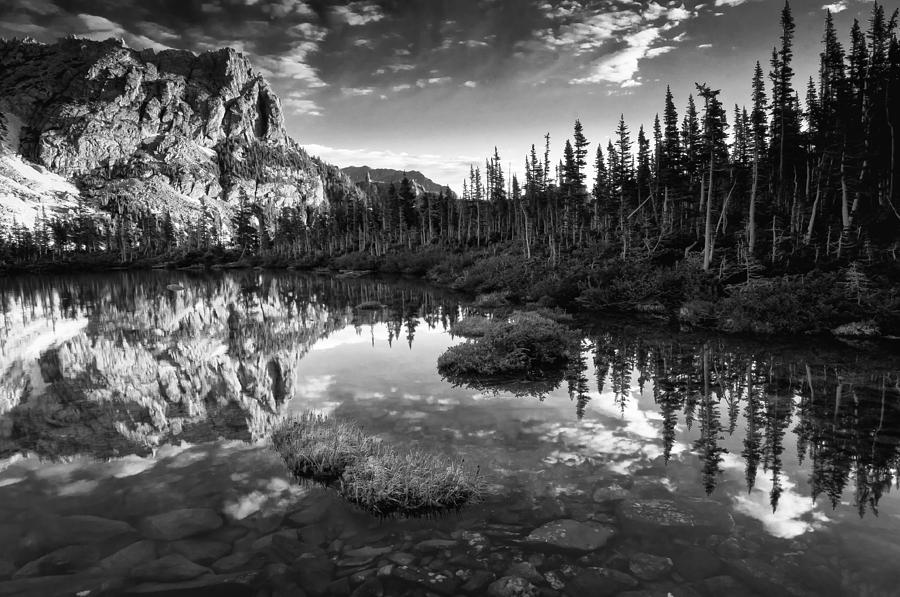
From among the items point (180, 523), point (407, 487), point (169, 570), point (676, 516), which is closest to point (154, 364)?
Result: point (180, 523)

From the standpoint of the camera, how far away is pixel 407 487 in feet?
29.9

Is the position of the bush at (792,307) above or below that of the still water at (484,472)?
above

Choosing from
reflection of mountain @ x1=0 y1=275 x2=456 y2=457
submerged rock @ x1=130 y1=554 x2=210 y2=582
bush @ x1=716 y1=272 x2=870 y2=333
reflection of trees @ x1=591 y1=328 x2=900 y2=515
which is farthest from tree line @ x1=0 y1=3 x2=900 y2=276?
submerged rock @ x1=130 y1=554 x2=210 y2=582

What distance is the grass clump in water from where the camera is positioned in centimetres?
1043

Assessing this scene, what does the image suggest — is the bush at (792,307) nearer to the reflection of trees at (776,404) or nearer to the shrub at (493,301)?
the reflection of trees at (776,404)

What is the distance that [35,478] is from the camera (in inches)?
415

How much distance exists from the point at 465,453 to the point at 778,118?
163 feet

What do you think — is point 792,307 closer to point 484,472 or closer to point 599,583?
point 484,472

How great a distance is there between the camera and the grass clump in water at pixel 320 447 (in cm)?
1043

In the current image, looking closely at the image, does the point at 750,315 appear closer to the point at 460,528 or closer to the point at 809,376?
the point at 809,376

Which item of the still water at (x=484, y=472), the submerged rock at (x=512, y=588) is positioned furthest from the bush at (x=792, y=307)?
the submerged rock at (x=512, y=588)

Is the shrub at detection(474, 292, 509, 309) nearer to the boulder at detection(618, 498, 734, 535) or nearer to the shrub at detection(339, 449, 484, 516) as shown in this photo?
the shrub at detection(339, 449, 484, 516)

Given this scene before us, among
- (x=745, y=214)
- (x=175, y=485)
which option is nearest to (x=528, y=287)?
(x=745, y=214)

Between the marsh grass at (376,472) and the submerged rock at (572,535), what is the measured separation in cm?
157
